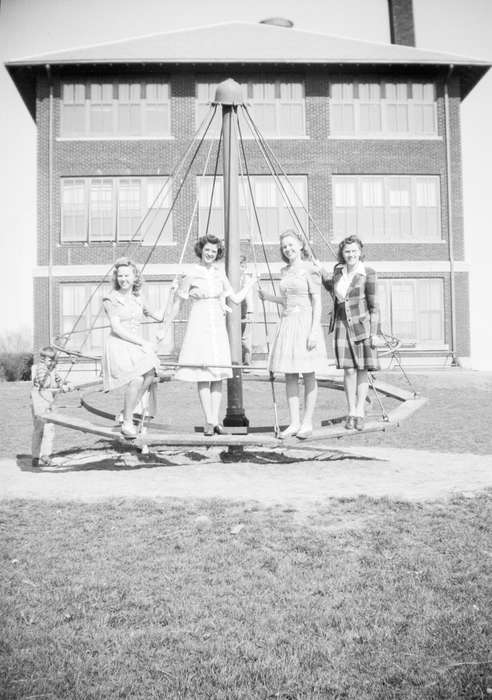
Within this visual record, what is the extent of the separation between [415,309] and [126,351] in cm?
1920

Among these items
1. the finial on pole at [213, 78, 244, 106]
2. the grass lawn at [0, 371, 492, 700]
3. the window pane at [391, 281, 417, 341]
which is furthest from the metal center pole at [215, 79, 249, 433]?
the window pane at [391, 281, 417, 341]

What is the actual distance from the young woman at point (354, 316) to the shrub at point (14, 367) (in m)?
20.0

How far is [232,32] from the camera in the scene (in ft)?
86.8

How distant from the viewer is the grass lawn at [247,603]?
3057mm

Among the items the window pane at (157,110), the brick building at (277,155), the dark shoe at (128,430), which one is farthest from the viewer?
the window pane at (157,110)

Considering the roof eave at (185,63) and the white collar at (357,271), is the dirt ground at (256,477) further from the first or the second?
the roof eave at (185,63)

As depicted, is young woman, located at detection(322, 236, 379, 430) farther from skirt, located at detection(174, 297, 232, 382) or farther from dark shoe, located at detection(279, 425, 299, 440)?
skirt, located at detection(174, 297, 232, 382)

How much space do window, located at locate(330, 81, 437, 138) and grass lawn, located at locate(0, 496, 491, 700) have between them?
72.4 feet

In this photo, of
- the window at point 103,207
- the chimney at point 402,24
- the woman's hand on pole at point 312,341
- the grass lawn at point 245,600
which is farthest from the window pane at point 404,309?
the grass lawn at point 245,600

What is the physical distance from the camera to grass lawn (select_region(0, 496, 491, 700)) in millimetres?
3057

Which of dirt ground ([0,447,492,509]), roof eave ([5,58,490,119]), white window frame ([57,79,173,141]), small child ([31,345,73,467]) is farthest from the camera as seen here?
white window frame ([57,79,173,141])

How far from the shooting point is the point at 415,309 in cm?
2552

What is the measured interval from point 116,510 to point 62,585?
5.50 ft

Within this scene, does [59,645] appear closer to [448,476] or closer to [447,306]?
[448,476]
